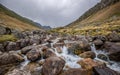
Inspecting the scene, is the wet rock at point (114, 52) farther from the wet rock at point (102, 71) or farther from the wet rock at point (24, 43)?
the wet rock at point (24, 43)

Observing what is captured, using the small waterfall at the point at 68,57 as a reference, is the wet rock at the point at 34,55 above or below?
above

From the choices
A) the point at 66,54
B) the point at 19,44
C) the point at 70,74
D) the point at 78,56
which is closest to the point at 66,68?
the point at 70,74

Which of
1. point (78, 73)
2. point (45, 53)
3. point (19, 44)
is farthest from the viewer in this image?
point (19, 44)

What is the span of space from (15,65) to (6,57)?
286cm

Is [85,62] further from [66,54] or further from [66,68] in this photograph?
[66,54]

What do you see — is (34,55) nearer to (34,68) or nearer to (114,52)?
(34,68)

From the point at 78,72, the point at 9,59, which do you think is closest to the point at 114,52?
the point at 78,72

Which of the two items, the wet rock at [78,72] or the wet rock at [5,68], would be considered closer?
the wet rock at [78,72]

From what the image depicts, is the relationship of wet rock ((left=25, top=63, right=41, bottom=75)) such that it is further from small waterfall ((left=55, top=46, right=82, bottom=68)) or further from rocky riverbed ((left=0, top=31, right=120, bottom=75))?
small waterfall ((left=55, top=46, right=82, bottom=68))

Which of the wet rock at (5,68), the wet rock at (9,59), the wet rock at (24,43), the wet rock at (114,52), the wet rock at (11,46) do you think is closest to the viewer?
the wet rock at (5,68)

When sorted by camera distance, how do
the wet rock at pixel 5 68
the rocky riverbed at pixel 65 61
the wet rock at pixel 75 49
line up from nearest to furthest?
the rocky riverbed at pixel 65 61
the wet rock at pixel 5 68
the wet rock at pixel 75 49

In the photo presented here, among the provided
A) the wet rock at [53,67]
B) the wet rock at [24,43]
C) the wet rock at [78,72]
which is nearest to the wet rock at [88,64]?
the wet rock at [78,72]

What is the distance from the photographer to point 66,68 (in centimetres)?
3028

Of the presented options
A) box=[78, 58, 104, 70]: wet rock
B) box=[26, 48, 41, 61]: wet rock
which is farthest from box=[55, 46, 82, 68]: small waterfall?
box=[26, 48, 41, 61]: wet rock
